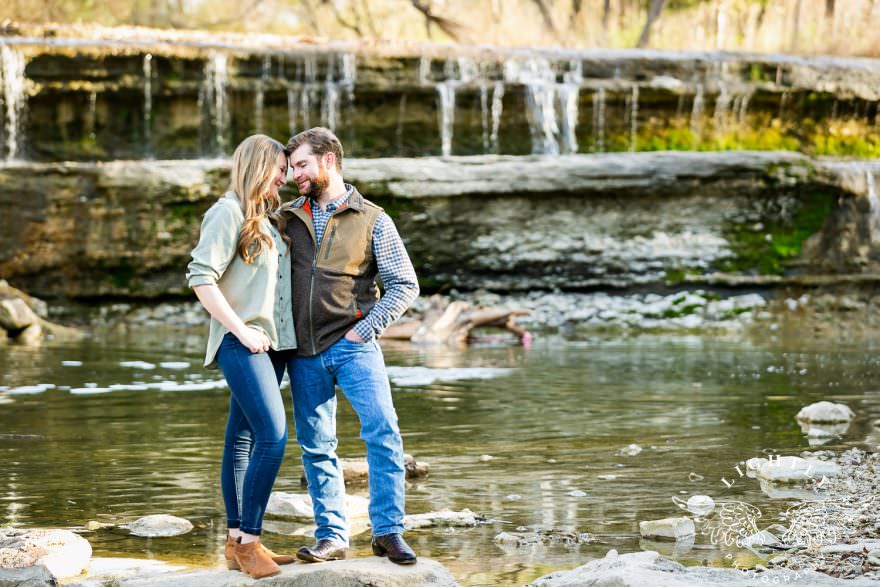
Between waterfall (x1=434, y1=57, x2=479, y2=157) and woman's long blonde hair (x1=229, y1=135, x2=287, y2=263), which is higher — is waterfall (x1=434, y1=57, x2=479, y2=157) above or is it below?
below

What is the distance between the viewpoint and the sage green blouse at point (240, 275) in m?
5.09

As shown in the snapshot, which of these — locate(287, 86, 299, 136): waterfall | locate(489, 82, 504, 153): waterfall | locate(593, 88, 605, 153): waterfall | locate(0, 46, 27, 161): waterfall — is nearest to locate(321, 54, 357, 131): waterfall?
locate(287, 86, 299, 136): waterfall

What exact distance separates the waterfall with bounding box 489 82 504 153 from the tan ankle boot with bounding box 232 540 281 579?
19.8 meters

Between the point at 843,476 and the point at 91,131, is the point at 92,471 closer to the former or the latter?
the point at 843,476

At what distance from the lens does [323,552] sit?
518 centimetres

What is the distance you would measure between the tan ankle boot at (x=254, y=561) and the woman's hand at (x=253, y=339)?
0.80 m

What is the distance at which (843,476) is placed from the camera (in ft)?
23.6

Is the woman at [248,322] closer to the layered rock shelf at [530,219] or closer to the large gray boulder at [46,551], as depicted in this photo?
the large gray boulder at [46,551]

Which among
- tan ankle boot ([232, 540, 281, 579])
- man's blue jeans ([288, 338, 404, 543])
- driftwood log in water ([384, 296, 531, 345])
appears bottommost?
driftwood log in water ([384, 296, 531, 345])

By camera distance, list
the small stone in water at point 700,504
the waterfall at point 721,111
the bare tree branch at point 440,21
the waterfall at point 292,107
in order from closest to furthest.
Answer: the small stone in water at point 700,504 → the waterfall at point 292,107 → the waterfall at point 721,111 → the bare tree branch at point 440,21

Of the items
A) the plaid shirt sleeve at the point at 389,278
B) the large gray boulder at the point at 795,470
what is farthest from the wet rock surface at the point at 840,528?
the plaid shirt sleeve at the point at 389,278

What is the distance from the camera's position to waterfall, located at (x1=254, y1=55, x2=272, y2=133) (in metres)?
23.2

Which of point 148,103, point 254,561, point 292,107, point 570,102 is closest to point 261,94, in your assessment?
point 292,107

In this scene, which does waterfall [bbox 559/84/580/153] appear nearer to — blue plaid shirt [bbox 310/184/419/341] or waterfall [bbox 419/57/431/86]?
waterfall [bbox 419/57/431/86]
